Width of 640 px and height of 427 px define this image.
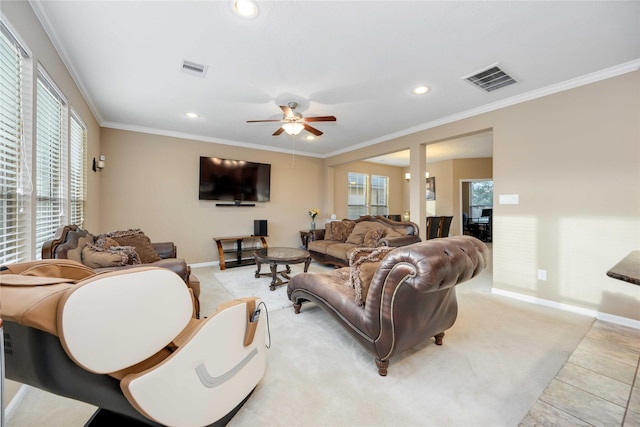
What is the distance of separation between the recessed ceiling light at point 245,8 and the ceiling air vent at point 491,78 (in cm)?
224

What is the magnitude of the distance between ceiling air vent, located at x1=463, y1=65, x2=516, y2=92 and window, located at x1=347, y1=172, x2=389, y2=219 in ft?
14.0

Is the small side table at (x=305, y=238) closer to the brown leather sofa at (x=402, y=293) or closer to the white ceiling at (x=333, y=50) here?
the white ceiling at (x=333, y=50)

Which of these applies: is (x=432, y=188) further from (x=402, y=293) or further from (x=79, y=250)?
(x=79, y=250)

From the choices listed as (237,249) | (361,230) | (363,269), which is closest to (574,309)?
(363,269)

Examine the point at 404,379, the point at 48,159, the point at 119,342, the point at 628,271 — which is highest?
the point at 48,159

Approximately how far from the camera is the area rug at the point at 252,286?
10.0ft

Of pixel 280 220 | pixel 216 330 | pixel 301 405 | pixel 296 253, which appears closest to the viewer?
pixel 216 330

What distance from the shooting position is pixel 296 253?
145 inches

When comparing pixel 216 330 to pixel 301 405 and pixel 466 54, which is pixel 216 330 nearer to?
pixel 301 405

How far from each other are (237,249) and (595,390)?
4.91m

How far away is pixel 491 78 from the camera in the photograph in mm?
2703

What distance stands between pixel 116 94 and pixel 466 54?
13.1 feet

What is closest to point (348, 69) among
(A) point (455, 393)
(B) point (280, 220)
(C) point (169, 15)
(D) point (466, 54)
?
(D) point (466, 54)

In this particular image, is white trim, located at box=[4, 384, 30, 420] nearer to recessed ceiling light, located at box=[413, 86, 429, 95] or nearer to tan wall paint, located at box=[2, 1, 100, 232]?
tan wall paint, located at box=[2, 1, 100, 232]
